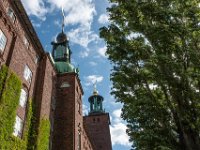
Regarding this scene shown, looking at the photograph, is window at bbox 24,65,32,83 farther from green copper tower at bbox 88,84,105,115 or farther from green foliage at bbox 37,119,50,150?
green copper tower at bbox 88,84,105,115

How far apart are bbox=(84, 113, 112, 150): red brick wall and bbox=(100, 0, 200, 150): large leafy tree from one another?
1408 inches

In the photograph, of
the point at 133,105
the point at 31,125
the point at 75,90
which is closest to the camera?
the point at 133,105

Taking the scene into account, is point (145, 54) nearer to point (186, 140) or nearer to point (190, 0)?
point (190, 0)

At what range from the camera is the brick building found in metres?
17.2

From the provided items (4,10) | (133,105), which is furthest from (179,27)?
(4,10)

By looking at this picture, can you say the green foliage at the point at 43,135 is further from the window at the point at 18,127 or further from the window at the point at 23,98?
the window at the point at 23,98

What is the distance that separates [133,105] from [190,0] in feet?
18.6

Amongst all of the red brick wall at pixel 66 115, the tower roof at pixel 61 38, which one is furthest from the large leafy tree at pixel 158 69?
the tower roof at pixel 61 38

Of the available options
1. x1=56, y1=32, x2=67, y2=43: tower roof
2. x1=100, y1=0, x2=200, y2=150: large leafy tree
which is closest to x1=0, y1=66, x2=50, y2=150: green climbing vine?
x1=100, y1=0, x2=200, y2=150: large leafy tree

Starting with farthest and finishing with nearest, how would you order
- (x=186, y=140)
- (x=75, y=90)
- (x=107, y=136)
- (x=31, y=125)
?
(x=107, y=136)
(x=75, y=90)
(x=31, y=125)
(x=186, y=140)

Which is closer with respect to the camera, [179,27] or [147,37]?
[179,27]

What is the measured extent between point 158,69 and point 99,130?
39.2 meters

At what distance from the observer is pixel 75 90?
27391mm

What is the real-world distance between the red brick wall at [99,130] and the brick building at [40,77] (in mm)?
19481
